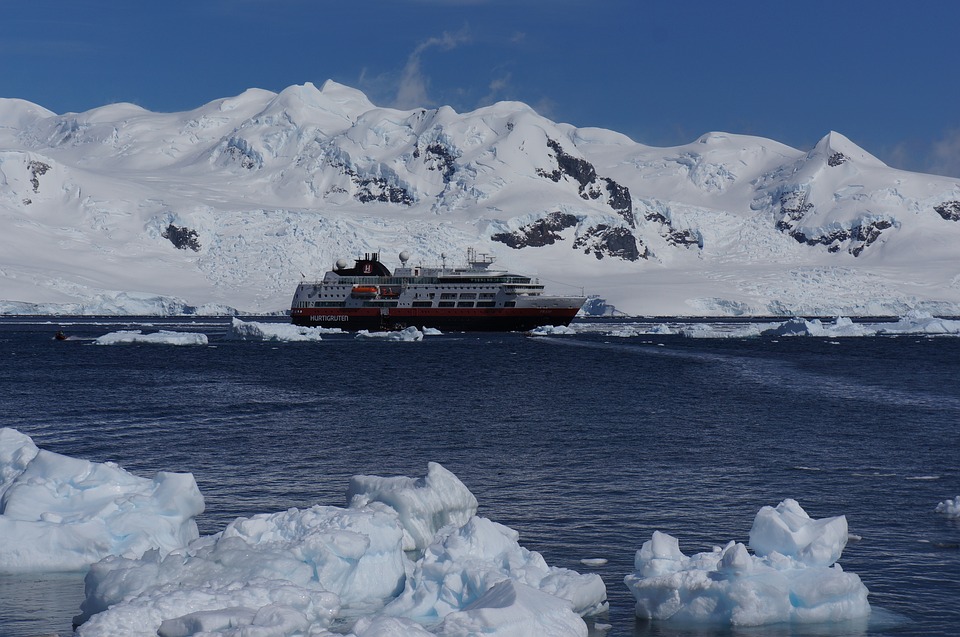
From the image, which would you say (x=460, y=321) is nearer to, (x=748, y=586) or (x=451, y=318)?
(x=451, y=318)

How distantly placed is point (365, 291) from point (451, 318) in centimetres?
962

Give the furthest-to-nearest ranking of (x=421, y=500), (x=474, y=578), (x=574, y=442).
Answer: (x=574, y=442) → (x=421, y=500) → (x=474, y=578)

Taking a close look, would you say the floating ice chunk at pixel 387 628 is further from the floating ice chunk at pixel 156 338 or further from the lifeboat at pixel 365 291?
the lifeboat at pixel 365 291

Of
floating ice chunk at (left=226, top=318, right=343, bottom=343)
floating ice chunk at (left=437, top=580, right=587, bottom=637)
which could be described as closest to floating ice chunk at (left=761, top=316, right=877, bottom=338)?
floating ice chunk at (left=226, top=318, right=343, bottom=343)

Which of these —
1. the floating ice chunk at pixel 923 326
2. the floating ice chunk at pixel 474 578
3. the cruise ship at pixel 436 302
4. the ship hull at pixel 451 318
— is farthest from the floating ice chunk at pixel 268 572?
the floating ice chunk at pixel 923 326

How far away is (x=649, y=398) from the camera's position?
152ft

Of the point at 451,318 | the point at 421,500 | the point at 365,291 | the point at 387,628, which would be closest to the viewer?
the point at 387,628

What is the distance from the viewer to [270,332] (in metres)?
91.9

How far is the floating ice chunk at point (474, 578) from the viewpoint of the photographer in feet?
48.0

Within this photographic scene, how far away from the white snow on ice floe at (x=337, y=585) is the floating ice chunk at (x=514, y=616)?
17 mm

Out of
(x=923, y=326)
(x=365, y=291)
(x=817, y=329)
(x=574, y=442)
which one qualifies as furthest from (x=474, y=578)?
(x=923, y=326)

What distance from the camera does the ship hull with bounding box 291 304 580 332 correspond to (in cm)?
11225

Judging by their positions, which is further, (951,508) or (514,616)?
(951,508)

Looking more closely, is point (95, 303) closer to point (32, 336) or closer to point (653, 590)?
point (32, 336)
